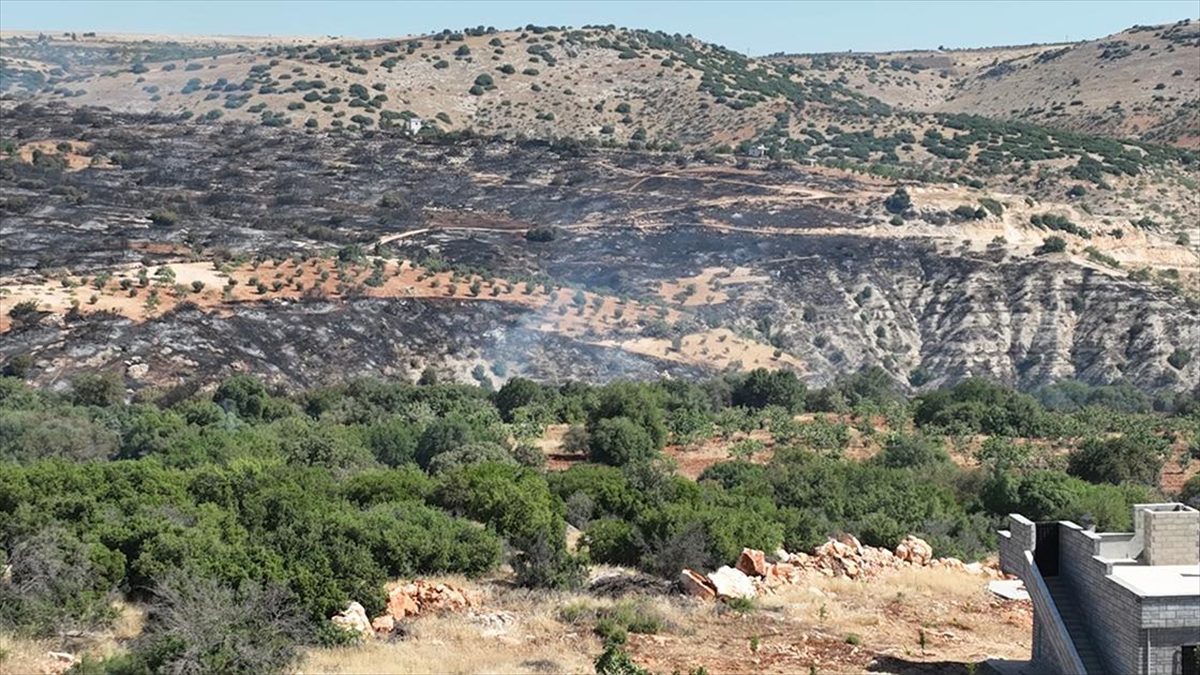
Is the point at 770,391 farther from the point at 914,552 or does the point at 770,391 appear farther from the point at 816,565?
the point at 816,565

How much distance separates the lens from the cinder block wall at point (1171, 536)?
1315 centimetres

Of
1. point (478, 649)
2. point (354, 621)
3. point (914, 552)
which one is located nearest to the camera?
point (478, 649)

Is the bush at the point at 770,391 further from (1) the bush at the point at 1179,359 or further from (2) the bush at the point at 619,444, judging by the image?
(1) the bush at the point at 1179,359

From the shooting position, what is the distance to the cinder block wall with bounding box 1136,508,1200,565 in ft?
43.1

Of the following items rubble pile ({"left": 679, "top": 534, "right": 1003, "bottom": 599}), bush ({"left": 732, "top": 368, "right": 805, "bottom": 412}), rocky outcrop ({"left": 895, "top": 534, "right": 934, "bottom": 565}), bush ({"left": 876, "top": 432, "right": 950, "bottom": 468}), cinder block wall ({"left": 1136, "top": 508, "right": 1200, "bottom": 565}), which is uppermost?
cinder block wall ({"left": 1136, "top": 508, "right": 1200, "bottom": 565})

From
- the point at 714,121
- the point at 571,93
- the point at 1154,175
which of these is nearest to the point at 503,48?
the point at 571,93

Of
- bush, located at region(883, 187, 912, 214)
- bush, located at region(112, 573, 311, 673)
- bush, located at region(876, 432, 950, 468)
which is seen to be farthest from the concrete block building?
bush, located at region(883, 187, 912, 214)

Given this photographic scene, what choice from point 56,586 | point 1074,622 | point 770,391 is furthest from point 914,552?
point 770,391

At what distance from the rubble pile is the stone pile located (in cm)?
292

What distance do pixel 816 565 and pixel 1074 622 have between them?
641 centimetres

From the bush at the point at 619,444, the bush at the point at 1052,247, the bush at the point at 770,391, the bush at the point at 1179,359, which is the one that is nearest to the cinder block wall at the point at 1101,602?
the bush at the point at 619,444

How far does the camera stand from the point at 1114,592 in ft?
40.8

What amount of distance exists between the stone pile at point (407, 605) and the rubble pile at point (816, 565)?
292cm

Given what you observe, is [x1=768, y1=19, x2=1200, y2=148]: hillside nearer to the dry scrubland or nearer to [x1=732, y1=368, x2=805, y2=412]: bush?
the dry scrubland
